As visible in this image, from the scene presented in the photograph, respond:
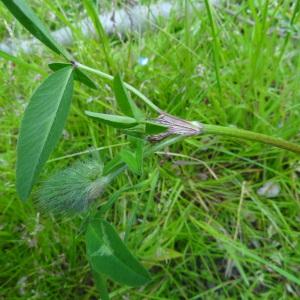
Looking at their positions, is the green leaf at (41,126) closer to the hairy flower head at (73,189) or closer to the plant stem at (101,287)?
the hairy flower head at (73,189)

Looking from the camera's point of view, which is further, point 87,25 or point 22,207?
point 87,25

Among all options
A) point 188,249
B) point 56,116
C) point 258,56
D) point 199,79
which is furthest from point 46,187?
point 258,56

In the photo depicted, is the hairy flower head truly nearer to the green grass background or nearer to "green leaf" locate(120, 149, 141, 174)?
"green leaf" locate(120, 149, 141, 174)

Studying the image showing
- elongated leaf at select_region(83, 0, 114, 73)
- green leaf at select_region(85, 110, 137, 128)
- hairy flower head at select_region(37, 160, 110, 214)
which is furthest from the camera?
elongated leaf at select_region(83, 0, 114, 73)

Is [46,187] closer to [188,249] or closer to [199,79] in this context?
[188,249]

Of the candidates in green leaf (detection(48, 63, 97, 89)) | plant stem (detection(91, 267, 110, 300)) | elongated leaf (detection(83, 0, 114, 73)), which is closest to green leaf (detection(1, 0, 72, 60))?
green leaf (detection(48, 63, 97, 89))

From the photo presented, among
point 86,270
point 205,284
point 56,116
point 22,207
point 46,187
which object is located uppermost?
point 56,116

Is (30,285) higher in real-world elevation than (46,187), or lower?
lower
